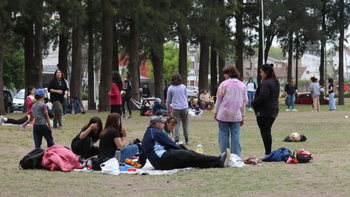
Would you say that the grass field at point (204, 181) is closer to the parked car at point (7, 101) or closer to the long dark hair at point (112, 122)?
the long dark hair at point (112, 122)

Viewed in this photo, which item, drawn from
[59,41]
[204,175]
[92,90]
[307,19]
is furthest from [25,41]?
[204,175]

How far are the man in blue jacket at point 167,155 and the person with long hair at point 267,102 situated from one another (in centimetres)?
181

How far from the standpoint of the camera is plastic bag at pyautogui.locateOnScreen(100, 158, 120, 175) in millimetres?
10109

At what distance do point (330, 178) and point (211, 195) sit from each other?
85.2 inches

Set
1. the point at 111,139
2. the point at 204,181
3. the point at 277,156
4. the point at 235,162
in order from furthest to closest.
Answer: the point at 277,156 < the point at 111,139 < the point at 235,162 < the point at 204,181

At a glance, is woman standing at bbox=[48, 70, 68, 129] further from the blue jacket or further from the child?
the blue jacket

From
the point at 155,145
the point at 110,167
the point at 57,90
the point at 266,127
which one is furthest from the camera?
the point at 57,90

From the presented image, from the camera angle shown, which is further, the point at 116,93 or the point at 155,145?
the point at 116,93

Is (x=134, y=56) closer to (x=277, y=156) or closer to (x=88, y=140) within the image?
(x=88, y=140)

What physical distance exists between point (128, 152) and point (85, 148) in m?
0.80

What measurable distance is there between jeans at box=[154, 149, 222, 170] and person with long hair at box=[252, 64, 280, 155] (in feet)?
6.08

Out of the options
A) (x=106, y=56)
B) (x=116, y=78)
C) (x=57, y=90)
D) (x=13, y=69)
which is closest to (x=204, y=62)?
(x=106, y=56)

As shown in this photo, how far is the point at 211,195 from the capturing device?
7848 millimetres

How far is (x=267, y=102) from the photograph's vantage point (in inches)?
474
